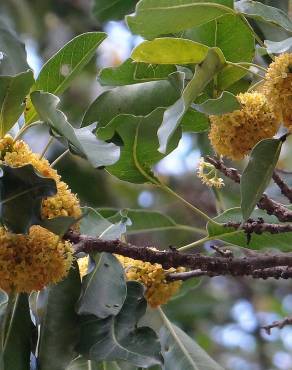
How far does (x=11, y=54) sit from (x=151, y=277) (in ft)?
1.33

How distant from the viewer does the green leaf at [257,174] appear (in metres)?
0.99

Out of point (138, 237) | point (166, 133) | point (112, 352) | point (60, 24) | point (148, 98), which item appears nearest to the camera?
point (166, 133)

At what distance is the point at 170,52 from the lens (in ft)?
3.39

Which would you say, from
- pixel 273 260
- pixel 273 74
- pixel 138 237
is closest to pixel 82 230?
pixel 273 260

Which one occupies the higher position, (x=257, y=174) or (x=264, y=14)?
(x=264, y=14)

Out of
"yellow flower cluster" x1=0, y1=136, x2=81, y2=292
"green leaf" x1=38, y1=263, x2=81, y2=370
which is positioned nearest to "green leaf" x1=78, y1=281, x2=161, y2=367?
"green leaf" x1=38, y1=263, x2=81, y2=370

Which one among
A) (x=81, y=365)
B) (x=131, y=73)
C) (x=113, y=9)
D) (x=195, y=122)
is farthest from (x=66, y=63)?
(x=113, y=9)

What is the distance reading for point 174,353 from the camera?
51.0 inches

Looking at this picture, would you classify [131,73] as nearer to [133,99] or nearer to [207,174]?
[133,99]

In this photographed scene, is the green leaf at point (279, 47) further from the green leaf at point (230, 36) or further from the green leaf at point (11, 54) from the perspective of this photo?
the green leaf at point (11, 54)

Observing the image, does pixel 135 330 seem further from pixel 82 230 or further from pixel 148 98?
pixel 148 98

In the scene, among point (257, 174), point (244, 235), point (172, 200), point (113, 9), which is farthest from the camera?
point (172, 200)

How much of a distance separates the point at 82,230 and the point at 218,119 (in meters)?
0.27

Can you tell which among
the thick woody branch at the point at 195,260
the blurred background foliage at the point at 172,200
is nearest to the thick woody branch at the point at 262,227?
the thick woody branch at the point at 195,260
